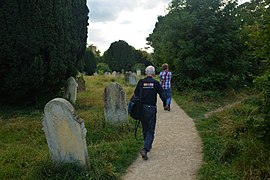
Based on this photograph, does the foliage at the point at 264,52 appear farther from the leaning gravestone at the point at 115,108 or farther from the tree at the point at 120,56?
the tree at the point at 120,56

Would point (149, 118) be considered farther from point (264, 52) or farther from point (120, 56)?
point (120, 56)

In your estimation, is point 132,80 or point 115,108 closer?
point 115,108

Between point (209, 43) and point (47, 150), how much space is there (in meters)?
9.36

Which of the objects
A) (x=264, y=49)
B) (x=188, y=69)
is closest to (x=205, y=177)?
(x=264, y=49)

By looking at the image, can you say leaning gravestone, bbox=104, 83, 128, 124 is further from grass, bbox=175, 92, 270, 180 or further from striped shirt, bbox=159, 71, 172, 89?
striped shirt, bbox=159, 71, 172, 89

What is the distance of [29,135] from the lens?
7.56 metres

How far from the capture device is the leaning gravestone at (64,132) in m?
4.87

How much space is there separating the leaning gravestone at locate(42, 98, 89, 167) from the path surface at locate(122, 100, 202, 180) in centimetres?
96

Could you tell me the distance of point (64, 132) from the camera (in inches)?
196

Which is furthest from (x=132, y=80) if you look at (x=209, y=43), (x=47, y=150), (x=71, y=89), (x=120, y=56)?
(x=120, y=56)

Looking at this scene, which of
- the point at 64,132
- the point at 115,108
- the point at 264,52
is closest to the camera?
the point at 64,132

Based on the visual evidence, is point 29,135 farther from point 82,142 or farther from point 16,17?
point 16,17

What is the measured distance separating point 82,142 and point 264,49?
378cm

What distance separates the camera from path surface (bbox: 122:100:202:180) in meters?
5.05
